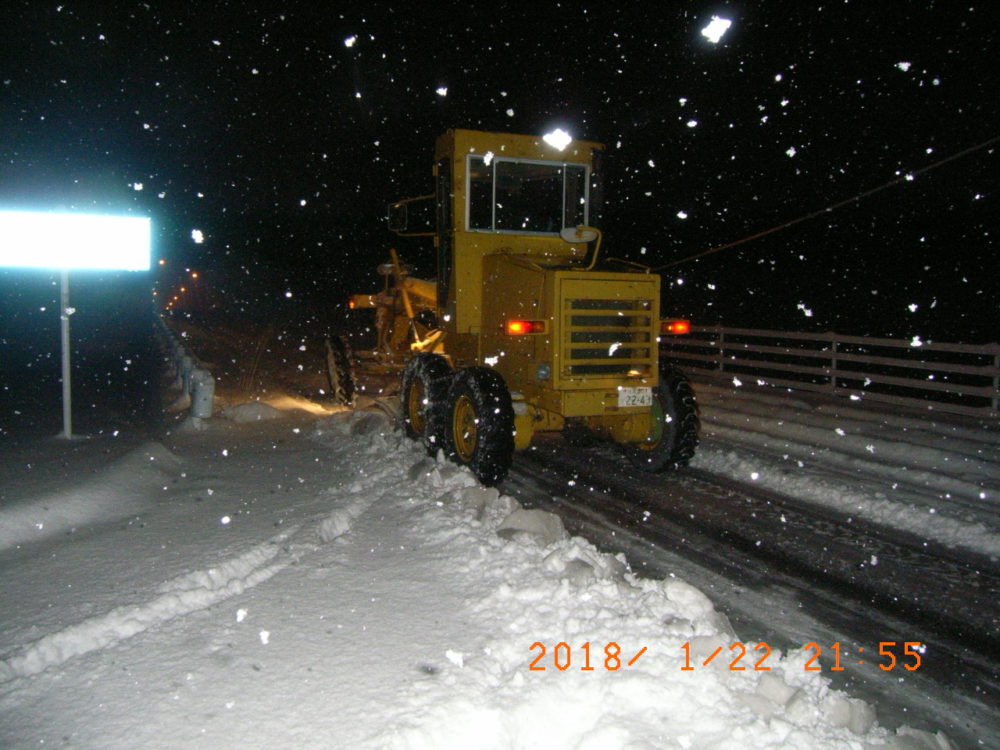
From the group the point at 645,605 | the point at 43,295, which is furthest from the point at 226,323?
the point at 645,605

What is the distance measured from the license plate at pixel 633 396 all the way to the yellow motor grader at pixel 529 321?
11 millimetres

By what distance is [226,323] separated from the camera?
38.6 m

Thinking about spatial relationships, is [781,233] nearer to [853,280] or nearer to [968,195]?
[853,280]

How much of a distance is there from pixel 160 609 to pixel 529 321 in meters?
3.71

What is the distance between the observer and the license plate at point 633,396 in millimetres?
6781

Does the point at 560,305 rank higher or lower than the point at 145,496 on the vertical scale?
higher

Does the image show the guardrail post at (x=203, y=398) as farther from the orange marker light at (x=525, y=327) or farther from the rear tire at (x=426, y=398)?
the orange marker light at (x=525, y=327)

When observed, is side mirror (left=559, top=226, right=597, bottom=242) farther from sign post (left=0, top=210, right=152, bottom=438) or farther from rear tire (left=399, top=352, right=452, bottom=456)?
sign post (left=0, top=210, right=152, bottom=438)

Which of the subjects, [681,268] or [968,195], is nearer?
[968,195]

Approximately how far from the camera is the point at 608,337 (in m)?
6.89

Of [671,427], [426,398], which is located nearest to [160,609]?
[426,398]

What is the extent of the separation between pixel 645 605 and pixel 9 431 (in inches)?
337

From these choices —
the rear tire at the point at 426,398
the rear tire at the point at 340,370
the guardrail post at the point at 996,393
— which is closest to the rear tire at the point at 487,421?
the rear tire at the point at 426,398

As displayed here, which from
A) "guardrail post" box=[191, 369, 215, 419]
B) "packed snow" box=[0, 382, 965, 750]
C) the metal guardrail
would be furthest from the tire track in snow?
the metal guardrail
